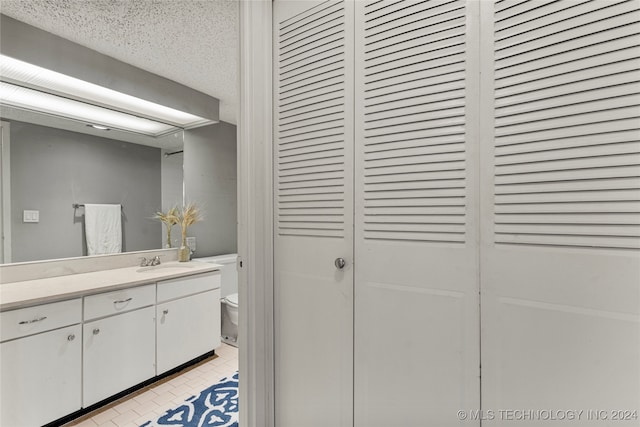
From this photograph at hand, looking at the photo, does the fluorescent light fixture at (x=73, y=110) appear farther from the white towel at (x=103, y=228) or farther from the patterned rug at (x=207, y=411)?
the patterned rug at (x=207, y=411)

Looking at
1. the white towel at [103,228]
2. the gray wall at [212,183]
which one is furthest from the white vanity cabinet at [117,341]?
the gray wall at [212,183]

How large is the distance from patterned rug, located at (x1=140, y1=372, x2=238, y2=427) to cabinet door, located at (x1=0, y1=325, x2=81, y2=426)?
1.54ft

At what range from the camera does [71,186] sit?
2.06 meters

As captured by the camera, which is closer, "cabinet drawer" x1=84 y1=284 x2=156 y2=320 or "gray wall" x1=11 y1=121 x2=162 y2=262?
"cabinet drawer" x1=84 y1=284 x2=156 y2=320

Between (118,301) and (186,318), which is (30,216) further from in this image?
(186,318)

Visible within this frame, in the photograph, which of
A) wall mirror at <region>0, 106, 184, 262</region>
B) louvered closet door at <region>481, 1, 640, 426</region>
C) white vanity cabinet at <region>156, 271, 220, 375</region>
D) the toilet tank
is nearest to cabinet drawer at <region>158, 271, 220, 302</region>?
white vanity cabinet at <region>156, 271, 220, 375</region>

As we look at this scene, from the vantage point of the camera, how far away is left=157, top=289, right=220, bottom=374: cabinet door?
2061 millimetres

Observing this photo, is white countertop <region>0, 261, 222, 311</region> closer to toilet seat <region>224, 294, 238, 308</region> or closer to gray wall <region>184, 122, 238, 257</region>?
toilet seat <region>224, 294, 238, 308</region>

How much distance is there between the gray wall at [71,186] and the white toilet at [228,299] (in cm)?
65

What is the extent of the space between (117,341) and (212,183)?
1779 mm

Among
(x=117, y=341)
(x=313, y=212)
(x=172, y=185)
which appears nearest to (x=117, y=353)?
(x=117, y=341)

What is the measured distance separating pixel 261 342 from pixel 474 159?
102 centimetres

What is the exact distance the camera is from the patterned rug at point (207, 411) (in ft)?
5.48

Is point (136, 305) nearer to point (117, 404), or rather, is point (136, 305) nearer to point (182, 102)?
point (117, 404)
